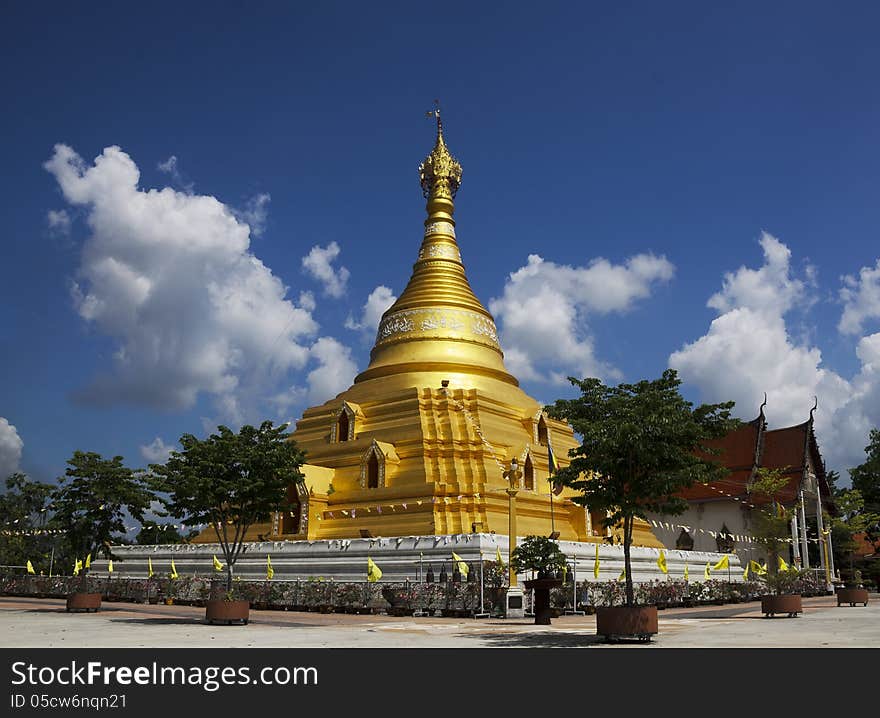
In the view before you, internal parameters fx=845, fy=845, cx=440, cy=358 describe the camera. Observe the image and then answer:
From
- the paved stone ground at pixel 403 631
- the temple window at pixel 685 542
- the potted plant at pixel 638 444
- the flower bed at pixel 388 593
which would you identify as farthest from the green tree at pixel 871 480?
the potted plant at pixel 638 444

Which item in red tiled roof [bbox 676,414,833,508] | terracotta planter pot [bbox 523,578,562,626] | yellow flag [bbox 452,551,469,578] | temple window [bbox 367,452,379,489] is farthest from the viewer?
red tiled roof [bbox 676,414,833,508]

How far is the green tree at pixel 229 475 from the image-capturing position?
22.0 m

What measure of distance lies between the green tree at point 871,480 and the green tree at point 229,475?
1558 inches

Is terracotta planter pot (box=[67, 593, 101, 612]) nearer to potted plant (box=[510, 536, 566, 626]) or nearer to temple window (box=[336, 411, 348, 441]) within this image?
potted plant (box=[510, 536, 566, 626])

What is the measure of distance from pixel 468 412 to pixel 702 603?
12961mm

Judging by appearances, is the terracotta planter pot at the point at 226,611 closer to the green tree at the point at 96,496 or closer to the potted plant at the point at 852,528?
the green tree at the point at 96,496

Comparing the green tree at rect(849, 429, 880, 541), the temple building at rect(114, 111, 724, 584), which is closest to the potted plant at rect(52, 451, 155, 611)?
the temple building at rect(114, 111, 724, 584)

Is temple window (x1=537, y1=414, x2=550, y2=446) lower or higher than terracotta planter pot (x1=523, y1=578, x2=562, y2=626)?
higher

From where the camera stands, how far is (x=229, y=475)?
73.9 ft

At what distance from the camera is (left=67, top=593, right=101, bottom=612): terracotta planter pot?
24669mm

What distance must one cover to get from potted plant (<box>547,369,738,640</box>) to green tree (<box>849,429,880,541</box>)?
127ft
